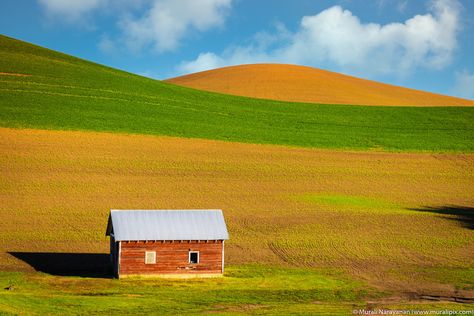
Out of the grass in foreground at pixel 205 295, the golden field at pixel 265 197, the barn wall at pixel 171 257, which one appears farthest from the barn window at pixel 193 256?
the golden field at pixel 265 197

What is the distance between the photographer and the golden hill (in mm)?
114812

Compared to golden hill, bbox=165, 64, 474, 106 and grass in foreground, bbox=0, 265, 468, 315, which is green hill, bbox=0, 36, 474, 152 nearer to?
golden hill, bbox=165, 64, 474, 106

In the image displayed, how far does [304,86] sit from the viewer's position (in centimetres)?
12281

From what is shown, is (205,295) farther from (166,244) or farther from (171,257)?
(166,244)

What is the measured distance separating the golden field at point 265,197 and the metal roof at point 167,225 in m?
4.11

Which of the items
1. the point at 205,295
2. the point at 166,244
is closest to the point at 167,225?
the point at 166,244

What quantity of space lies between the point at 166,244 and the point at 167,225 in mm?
1142

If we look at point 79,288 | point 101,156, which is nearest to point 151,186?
point 101,156

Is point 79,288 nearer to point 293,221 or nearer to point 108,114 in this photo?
point 293,221

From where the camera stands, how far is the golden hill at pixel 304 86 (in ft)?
377

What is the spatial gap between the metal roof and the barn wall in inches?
15.5

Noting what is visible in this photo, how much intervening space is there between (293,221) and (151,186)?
1295 cm

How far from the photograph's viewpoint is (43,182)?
191 feet

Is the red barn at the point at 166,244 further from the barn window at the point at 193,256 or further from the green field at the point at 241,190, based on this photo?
the green field at the point at 241,190
